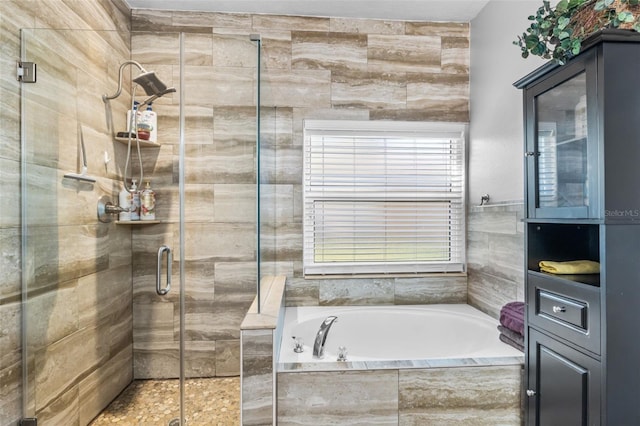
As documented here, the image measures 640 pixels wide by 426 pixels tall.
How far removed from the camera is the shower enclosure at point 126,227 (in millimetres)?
1517

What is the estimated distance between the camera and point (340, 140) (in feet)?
8.82

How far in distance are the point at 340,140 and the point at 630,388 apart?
81.5 inches

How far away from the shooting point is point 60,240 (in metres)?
1.56

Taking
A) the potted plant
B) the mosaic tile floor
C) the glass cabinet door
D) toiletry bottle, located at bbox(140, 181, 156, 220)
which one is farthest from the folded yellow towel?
toiletry bottle, located at bbox(140, 181, 156, 220)

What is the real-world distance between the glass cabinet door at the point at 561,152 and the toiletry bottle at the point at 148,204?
1623mm

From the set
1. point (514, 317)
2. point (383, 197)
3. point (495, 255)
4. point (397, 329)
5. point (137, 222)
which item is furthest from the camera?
point (383, 197)

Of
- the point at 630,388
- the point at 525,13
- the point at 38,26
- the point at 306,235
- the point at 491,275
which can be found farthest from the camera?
the point at 306,235

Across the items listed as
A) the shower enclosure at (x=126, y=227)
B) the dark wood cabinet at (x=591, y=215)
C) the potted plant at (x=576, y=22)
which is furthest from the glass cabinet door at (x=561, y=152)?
the shower enclosure at (x=126, y=227)

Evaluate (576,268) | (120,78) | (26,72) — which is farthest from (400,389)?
(26,72)

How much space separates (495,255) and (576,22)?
1.46 metres

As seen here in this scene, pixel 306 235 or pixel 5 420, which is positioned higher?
pixel 306 235

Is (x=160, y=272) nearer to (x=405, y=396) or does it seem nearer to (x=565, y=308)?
(x=405, y=396)

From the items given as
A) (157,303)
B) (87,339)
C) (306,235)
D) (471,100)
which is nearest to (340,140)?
(306,235)

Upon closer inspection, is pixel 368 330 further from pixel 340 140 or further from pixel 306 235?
pixel 340 140
